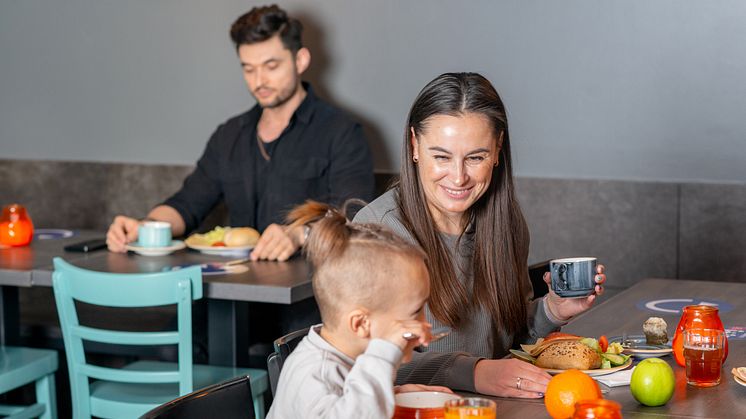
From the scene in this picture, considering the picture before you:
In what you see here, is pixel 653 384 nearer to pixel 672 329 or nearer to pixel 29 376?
pixel 672 329

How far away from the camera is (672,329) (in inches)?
84.2

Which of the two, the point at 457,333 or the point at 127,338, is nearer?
the point at 457,333

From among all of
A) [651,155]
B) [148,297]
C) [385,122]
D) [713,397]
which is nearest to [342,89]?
[385,122]

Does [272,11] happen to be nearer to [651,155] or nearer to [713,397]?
[651,155]

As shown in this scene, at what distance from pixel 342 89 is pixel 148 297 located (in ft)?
5.24

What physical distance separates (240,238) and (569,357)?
5.16 ft

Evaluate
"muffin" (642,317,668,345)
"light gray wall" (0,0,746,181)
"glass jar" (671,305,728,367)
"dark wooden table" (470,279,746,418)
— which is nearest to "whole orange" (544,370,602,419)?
"dark wooden table" (470,279,746,418)

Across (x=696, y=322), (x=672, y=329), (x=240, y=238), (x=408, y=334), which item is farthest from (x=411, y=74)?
(x=408, y=334)

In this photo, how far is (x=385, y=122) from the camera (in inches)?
153

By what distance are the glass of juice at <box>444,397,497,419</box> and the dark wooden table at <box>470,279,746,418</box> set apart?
0.25 m

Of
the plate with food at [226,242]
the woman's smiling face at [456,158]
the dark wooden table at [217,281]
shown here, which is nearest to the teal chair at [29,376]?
the dark wooden table at [217,281]

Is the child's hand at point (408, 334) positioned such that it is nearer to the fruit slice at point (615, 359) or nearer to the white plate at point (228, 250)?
the fruit slice at point (615, 359)

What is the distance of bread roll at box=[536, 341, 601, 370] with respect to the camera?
1.73m

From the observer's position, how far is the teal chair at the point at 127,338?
2.55 meters
